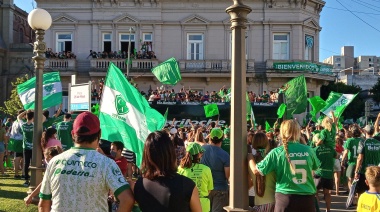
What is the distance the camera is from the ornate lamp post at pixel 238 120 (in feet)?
16.7

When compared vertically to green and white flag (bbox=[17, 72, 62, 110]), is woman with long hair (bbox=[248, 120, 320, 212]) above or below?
below

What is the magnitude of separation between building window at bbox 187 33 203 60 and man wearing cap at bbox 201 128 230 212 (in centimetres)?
2881

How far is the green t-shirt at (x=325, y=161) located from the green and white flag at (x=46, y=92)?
20.1 feet

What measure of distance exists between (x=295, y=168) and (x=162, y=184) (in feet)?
6.86

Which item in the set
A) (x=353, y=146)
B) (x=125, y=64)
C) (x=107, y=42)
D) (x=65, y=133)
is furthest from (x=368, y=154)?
(x=107, y=42)

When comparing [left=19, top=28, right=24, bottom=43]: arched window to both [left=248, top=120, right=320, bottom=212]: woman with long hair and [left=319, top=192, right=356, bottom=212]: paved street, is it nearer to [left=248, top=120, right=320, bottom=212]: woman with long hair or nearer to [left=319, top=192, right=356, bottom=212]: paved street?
[left=319, top=192, right=356, bottom=212]: paved street

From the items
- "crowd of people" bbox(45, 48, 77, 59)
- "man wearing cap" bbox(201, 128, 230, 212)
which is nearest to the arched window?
"crowd of people" bbox(45, 48, 77, 59)

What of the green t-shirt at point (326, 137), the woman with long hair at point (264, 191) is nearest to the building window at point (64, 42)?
the green t-shirt at point (326, 137)

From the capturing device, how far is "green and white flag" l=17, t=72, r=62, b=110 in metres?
11.3

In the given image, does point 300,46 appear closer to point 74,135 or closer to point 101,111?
point 101,111

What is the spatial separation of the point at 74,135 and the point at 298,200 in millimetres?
2679

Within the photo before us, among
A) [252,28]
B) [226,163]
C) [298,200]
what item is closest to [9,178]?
[226,163]

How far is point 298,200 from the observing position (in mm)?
5234

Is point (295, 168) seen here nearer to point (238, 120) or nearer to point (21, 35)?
point (238, 120)
